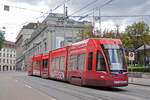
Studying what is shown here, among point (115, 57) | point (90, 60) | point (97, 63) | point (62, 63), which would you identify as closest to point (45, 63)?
point (62, 63)

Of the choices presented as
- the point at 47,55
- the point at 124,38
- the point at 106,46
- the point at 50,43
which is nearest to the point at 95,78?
the point at 106,46

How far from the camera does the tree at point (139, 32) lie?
62438 mm

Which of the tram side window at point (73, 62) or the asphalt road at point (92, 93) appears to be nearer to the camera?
the asphalt road at point (92, 93)

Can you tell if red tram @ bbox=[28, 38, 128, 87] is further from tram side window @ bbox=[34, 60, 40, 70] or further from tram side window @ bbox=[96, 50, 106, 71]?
tram side window @ bbox=[34, 60, 40, 70]

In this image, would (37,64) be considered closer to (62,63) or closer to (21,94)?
(62,63)

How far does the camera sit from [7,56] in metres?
141

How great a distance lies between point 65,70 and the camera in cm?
2030

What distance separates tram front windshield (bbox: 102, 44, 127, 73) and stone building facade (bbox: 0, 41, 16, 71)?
5007 inches

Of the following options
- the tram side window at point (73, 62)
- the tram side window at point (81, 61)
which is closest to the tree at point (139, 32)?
the tram side window at point (73, 62)

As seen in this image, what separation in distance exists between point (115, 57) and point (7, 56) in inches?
5272

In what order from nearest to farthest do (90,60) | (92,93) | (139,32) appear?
(92,93) < (90,60) < (139,32)

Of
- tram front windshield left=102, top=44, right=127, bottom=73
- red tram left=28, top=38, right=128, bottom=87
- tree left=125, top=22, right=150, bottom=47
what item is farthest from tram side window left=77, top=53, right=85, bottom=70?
tree left=125, top=22, right=150, bottom=47

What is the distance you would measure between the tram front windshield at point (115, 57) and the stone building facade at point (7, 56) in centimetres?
12718

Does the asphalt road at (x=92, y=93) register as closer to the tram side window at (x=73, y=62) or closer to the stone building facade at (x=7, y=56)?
the tram side window at (x=73, y=62)
